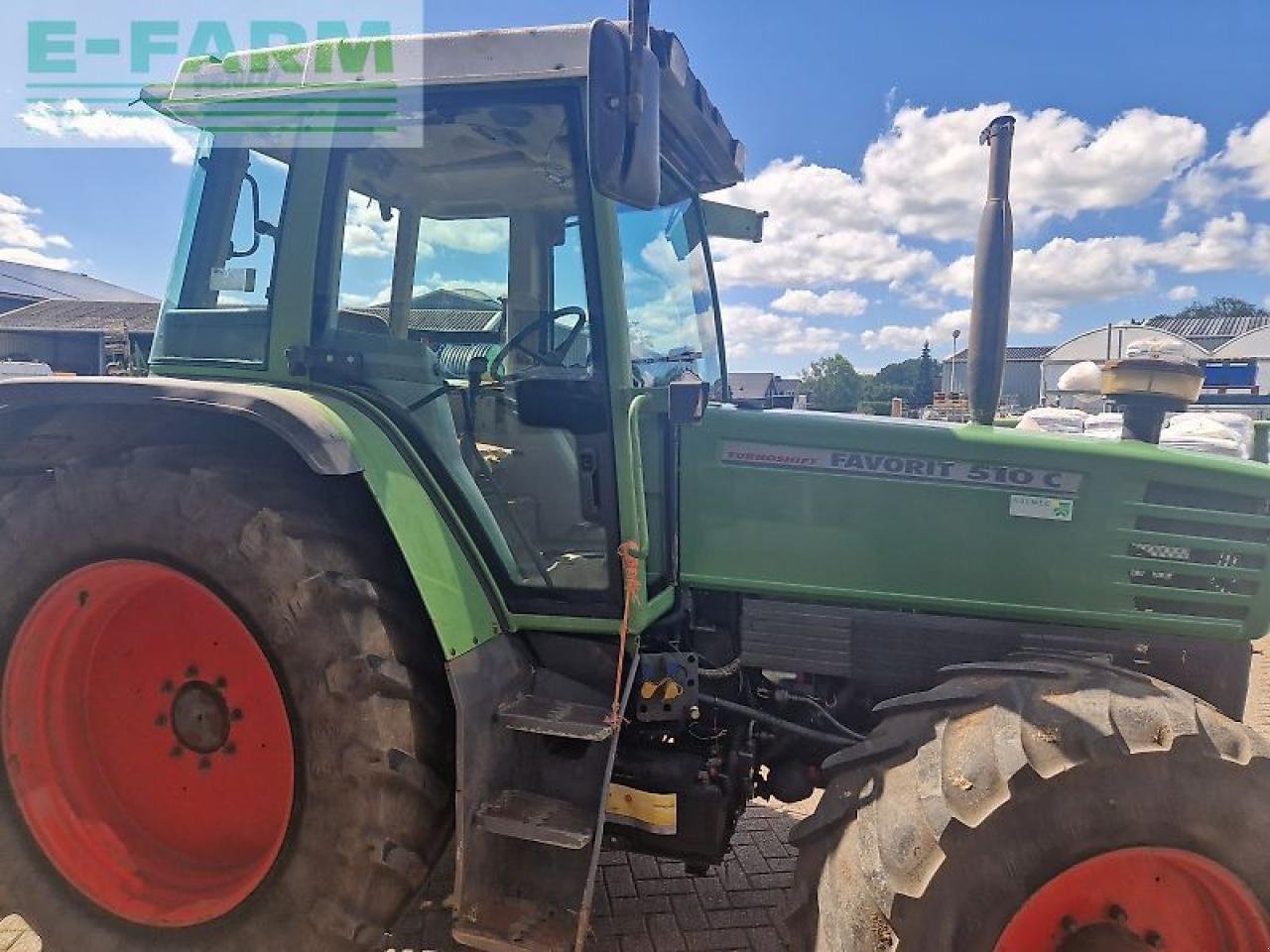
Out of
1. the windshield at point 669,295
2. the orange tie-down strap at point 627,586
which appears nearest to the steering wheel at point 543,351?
the windshield at point 669,295

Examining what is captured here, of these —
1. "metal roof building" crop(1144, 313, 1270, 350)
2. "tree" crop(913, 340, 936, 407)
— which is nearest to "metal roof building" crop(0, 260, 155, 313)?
"tree" crop(913, 340, 936, 407)

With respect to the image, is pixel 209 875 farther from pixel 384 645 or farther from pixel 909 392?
pixel 909 392

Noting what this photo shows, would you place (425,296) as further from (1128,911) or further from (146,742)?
(1128,911)

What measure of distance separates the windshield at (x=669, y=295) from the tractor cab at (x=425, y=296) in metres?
0.02

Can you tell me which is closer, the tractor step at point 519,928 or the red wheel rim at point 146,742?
the tractor step at point 519,928

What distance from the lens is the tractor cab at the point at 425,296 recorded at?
2.31 metres

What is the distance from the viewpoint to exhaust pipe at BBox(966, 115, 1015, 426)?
7.45 ft

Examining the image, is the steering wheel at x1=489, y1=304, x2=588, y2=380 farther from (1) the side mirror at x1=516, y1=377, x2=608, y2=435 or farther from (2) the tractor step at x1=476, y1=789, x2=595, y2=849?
(2) the tractor step at x1=476, y1=789, x2=595, y2=849

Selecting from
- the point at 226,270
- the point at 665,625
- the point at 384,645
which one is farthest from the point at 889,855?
the point at 226,270

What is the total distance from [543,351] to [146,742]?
5.49 feet

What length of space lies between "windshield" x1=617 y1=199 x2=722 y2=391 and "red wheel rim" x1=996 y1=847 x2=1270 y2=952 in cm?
161

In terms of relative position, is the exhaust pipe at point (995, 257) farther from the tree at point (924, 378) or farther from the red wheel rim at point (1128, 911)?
the tree at point (924, 378)

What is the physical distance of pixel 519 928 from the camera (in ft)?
6.93

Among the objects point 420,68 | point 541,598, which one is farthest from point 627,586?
point 420,68
